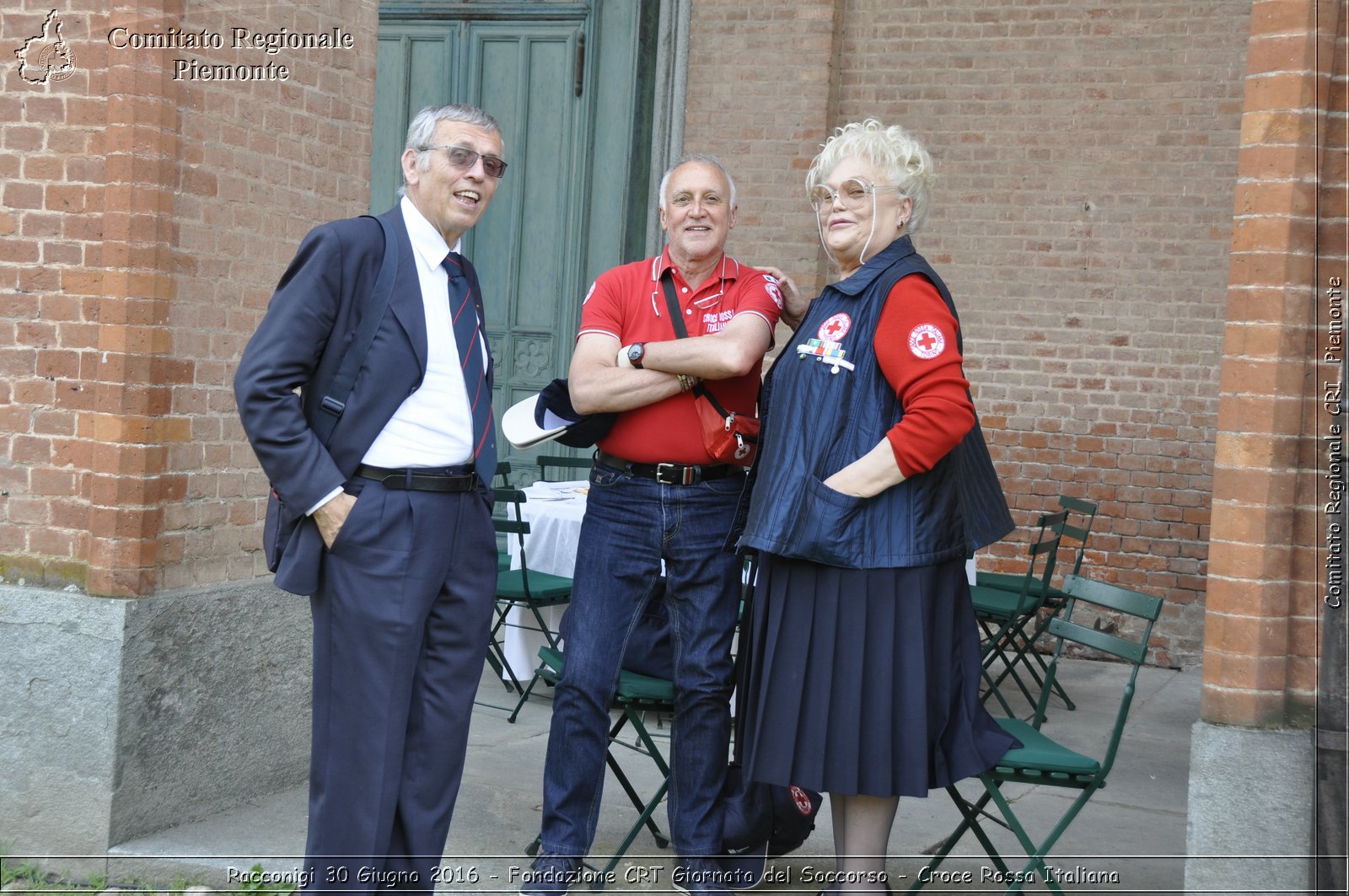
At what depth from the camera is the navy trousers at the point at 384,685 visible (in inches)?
122

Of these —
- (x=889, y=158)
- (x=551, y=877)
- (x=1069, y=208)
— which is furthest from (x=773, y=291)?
(x=1069, y=208)

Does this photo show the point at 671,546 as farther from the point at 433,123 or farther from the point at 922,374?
the point at 433,123

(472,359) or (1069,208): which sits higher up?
(1069,208)

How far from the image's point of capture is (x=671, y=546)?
144 inches

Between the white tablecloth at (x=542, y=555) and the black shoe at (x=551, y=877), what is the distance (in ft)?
8.07

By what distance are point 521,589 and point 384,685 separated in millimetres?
2704

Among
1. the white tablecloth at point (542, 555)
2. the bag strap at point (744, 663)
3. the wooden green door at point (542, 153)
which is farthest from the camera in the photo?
the wooden green door at point (542, 153)

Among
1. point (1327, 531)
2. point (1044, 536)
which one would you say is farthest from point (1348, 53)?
point (1044, 536)

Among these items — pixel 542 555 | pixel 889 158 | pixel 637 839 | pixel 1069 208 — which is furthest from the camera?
pixel 1069 208

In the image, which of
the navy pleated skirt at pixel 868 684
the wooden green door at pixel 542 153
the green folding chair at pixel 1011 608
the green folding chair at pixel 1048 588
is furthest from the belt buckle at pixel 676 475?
the wooden green door at pixel 542 153

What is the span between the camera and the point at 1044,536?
7645 mm

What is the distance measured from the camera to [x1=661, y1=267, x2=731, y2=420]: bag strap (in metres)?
3.64

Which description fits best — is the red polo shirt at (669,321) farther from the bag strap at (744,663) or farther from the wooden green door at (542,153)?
the wooden green door at (542,153)

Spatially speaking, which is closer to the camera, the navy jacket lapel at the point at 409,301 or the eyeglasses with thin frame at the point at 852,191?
the navy jacket lapel at the point at 409,301
